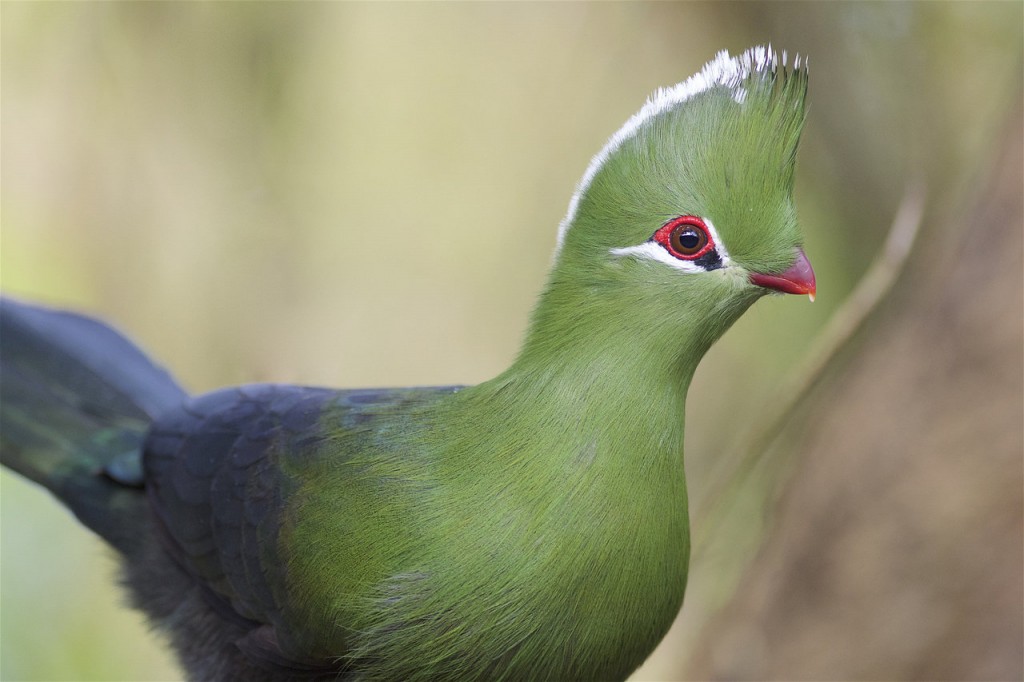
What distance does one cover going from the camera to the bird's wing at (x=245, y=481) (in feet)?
6.86

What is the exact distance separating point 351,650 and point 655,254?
0.99m

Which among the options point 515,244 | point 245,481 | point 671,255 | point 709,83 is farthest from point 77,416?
point 515,244

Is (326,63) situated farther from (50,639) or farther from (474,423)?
(474,423)

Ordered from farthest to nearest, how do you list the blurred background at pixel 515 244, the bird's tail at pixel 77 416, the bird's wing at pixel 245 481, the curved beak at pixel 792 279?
1. the blurred background at pixel 515 244
2. the bird's tail at pixel 77 416
3. the bird's wing at pixel 245 481
4. the curved beak at pixel 792 279

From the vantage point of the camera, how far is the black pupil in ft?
5.60

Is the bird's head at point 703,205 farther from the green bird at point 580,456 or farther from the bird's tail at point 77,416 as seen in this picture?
the bird's tail at point 77,416

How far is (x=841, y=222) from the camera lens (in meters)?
4.28

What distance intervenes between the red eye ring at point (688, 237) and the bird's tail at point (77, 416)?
1.65 metres

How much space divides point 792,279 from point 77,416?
2000 millimetres

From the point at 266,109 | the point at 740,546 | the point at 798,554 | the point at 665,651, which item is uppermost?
the point at 266,109

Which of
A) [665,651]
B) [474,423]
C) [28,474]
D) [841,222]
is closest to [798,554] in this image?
[474,423]

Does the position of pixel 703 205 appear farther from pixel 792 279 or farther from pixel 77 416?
pixel 77 416

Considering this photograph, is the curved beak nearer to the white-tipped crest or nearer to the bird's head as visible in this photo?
the bird's head

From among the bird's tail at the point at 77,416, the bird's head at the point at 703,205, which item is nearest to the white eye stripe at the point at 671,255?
the bird's head at the point at 703,205
